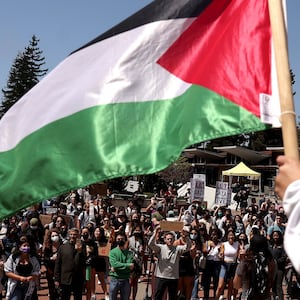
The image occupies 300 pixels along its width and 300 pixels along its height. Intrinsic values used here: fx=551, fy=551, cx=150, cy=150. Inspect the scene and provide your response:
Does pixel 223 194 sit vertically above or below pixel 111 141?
above

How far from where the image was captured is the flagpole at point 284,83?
2.46m

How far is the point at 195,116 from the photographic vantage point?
365 cm

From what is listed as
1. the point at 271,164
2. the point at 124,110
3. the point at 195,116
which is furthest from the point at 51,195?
the point at 271,164

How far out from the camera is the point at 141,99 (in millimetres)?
3723

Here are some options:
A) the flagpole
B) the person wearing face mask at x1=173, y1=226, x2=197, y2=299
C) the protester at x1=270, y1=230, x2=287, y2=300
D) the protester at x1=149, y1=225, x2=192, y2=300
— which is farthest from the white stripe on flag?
the protester at x1=270, y1=230, x2=287, y2=300

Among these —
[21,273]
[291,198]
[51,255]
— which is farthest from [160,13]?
[51,255]

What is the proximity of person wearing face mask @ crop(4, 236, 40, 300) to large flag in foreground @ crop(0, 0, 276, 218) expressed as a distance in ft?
19.7

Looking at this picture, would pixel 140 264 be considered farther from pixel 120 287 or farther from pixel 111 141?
pixel 111 141

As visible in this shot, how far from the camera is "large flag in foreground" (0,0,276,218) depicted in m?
3.51

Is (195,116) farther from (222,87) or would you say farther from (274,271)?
(274,271)

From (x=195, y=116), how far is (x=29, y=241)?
698cm

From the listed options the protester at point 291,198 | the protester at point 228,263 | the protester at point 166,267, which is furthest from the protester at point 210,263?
the protester at point 291,198

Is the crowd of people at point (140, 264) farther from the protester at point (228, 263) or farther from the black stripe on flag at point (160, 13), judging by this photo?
the black stripe on flag at point (160, 13)

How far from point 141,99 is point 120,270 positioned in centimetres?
693
